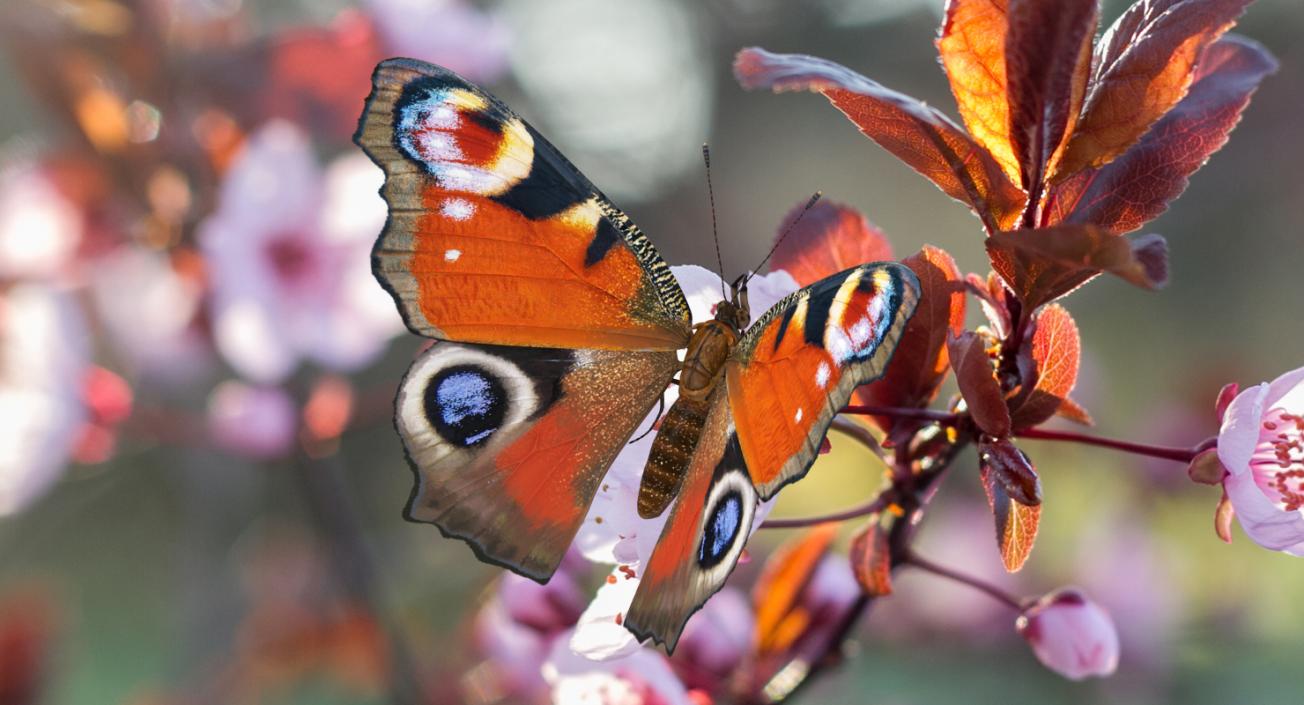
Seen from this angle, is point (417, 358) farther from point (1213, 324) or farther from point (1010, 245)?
point (1213, 324)

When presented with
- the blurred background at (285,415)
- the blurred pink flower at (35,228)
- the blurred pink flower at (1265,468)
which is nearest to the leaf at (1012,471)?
the blurred pink flower at (1265,468)

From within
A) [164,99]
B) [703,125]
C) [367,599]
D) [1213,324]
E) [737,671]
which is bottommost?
[1213,324]

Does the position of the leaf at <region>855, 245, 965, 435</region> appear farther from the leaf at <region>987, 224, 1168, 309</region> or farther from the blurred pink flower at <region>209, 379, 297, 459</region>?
the blurred pink flower at <region>209, 379, 297, 459</region>

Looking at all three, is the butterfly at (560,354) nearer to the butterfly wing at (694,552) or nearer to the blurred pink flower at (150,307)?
the butterfly wing at (694,552)

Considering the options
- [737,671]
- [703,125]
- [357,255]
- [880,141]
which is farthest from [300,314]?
[703,125]

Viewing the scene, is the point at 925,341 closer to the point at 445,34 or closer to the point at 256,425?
the point at 256,425

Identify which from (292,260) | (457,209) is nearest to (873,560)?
(457,209)
